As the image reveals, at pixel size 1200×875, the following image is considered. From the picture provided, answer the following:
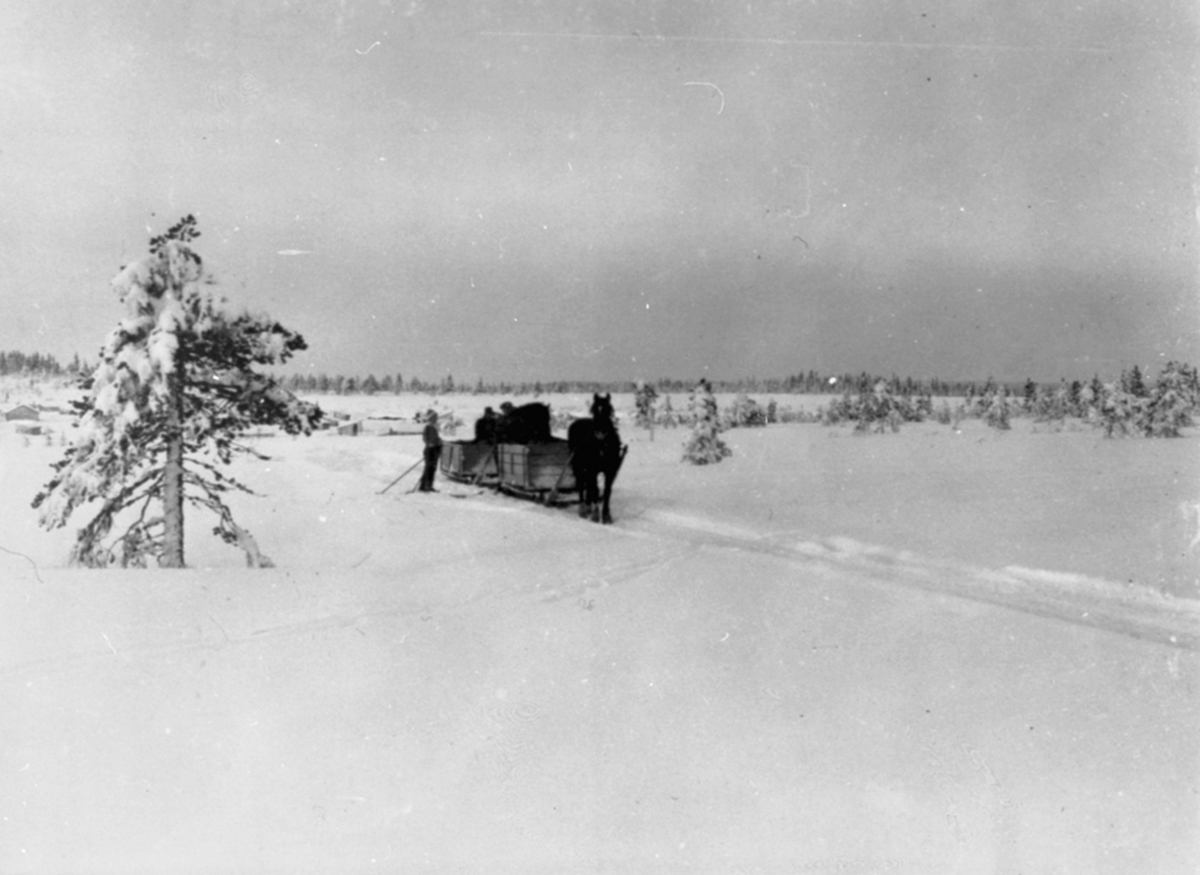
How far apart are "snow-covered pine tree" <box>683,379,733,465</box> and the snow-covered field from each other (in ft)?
41.8

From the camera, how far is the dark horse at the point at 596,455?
456 inches

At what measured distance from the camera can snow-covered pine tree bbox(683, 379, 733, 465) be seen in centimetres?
2017

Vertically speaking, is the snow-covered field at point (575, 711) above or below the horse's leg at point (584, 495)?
below

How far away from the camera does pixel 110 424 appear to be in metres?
6.36

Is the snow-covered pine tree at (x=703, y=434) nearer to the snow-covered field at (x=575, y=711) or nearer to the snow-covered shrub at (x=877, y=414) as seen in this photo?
the snow-covered shrub at (x=877, y=414)

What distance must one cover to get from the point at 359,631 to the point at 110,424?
303 centimetres

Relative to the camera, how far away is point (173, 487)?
6.70 m

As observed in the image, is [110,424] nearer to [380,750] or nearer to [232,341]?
Answer: [232,341]

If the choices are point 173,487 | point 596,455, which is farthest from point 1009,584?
point 173,487

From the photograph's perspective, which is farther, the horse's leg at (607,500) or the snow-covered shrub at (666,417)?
the snow-covered shrub at (666,417)

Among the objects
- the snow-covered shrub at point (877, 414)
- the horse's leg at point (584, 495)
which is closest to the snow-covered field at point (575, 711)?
the horse's leg at point (584, 495)

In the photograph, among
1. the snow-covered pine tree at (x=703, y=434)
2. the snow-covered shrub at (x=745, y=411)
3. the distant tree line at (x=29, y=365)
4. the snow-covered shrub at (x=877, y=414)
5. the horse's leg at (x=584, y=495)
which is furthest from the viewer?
the snow-covered shrub at (x=745, y=411)

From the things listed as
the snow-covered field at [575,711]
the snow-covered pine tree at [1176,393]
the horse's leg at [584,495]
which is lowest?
the snow-covered field at [575,711]

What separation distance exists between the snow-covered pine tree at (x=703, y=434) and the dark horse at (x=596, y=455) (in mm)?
7786
